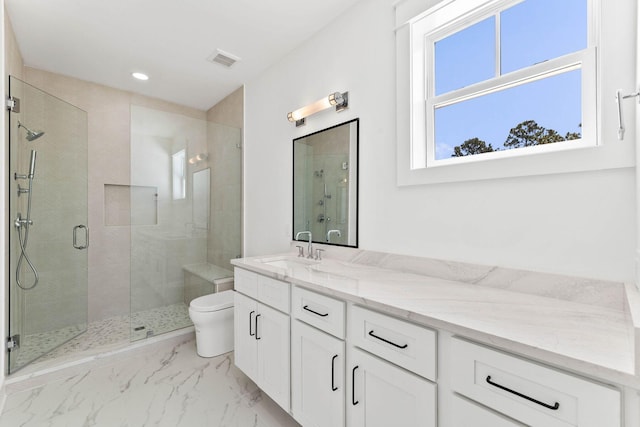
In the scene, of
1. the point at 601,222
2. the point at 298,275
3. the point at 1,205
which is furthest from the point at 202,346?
the point at 601,222

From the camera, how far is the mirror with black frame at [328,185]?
1938 millimetres

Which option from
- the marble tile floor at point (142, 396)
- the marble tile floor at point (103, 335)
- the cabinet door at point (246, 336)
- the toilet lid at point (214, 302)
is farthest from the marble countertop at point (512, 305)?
the marble tile floor at point (103, 335)

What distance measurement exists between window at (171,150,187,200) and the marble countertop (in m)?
1.69

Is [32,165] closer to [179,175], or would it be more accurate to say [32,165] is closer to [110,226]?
[110,226]

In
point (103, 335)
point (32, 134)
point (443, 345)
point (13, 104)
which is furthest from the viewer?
point (103, 335)

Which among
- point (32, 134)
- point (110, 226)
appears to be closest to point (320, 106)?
point (32, 134)

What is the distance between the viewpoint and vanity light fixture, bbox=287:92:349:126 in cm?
196

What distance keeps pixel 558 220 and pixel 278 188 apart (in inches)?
78.5

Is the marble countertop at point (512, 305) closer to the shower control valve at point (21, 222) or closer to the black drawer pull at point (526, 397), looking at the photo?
the black drawer pull at point (526, 397)

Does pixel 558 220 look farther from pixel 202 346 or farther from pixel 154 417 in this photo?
pixel 202 346

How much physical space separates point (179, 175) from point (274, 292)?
187 cm

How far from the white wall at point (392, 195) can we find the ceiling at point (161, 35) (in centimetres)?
19

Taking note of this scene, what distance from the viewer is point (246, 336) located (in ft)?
6.20

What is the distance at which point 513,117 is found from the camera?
1390mm
